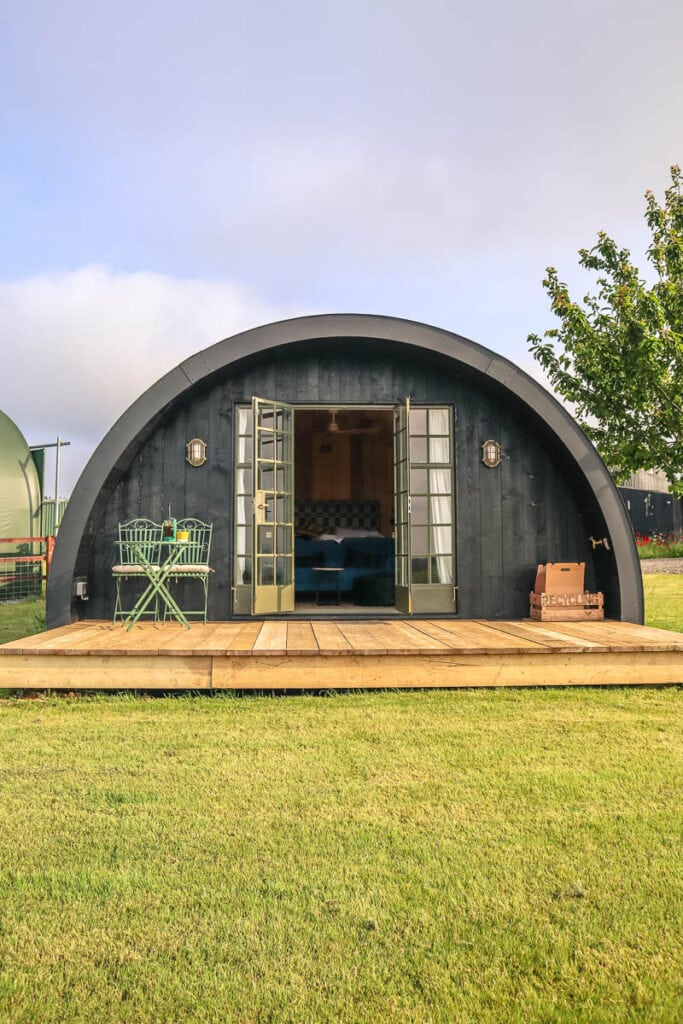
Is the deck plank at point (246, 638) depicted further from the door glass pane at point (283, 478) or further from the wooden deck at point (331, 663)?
the door glass pane at point (283, 478)

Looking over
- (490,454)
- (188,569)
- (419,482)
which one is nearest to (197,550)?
(188,569)

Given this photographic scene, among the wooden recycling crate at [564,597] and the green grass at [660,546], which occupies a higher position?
the green grass at [660,546]

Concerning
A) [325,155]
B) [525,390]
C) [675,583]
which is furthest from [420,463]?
[675,583]

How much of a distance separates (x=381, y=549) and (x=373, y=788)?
5694 millimetres

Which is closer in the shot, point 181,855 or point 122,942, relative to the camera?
point 122,942

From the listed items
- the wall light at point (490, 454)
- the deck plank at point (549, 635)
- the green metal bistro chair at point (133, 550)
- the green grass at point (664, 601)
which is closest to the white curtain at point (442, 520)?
the wall light at point (490, 454)

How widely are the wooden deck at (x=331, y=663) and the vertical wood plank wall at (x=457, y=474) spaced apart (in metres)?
1.56

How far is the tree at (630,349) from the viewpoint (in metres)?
8.12

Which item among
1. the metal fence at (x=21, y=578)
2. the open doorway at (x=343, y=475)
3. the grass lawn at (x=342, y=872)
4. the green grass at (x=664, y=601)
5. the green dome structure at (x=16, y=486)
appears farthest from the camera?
the green dome structure at (x=16, y=486)

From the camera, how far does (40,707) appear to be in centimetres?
413

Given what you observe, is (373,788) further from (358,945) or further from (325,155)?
(325,155)

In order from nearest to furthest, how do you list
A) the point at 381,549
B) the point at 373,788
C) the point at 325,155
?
the point at 373,788 → the point at 325,155 → the point at 381,549

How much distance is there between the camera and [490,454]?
249 inches

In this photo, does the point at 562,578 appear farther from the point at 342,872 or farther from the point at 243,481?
→ the point at 342,872
